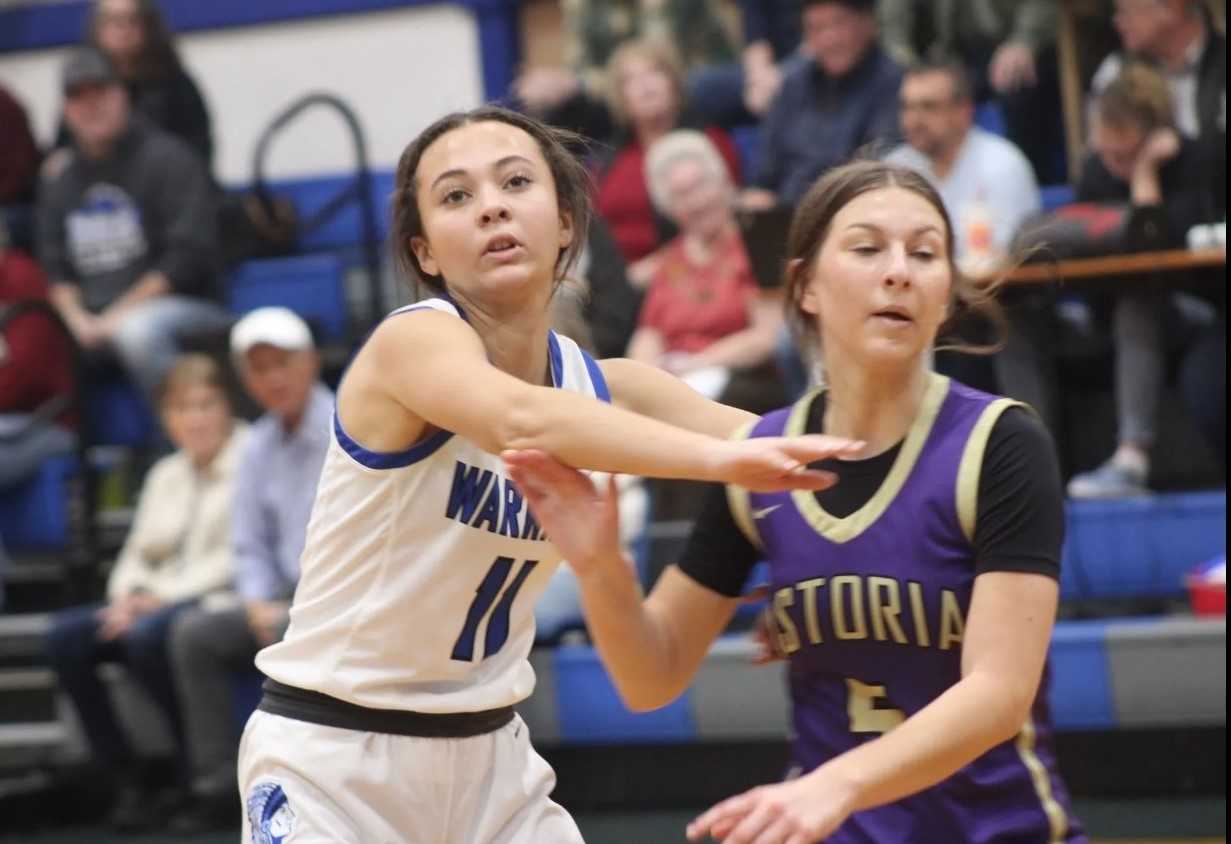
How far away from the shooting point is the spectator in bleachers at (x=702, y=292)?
19.6 feet

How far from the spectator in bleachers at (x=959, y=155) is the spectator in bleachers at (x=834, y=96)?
1.91ft

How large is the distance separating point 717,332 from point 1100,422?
1265mm

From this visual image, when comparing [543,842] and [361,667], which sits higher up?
[361,667]

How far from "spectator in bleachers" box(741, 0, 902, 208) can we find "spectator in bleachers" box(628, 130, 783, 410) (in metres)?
0.30

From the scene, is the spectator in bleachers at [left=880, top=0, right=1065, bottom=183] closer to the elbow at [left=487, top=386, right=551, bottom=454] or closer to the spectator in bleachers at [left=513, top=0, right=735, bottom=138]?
the spectator in bleachers at [left=513, top=0, right=735, bottom=138]

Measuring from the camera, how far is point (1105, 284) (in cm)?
544

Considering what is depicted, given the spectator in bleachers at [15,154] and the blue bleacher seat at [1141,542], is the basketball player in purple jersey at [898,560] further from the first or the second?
the spectator in bleachers at [15,154]

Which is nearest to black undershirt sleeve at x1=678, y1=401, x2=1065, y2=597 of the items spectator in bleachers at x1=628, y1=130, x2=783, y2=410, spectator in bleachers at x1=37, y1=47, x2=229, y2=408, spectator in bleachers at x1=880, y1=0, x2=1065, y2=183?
spectator in bleachers at x1=628, y1=130, x2=783, y2=410

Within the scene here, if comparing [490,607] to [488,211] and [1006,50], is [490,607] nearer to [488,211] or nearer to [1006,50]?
[488,211]

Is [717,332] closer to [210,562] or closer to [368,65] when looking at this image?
[210,562]

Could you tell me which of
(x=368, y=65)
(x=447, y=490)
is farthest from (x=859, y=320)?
(x=368, y=65)

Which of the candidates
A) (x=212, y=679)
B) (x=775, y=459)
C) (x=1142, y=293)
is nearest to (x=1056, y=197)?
(x=1142, y=293)

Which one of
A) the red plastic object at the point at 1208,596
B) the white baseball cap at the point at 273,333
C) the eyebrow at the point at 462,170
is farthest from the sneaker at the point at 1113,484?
the eyebrow at the point at 462,170

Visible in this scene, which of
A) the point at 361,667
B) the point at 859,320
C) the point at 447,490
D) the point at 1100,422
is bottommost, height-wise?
the point at 1100,422
